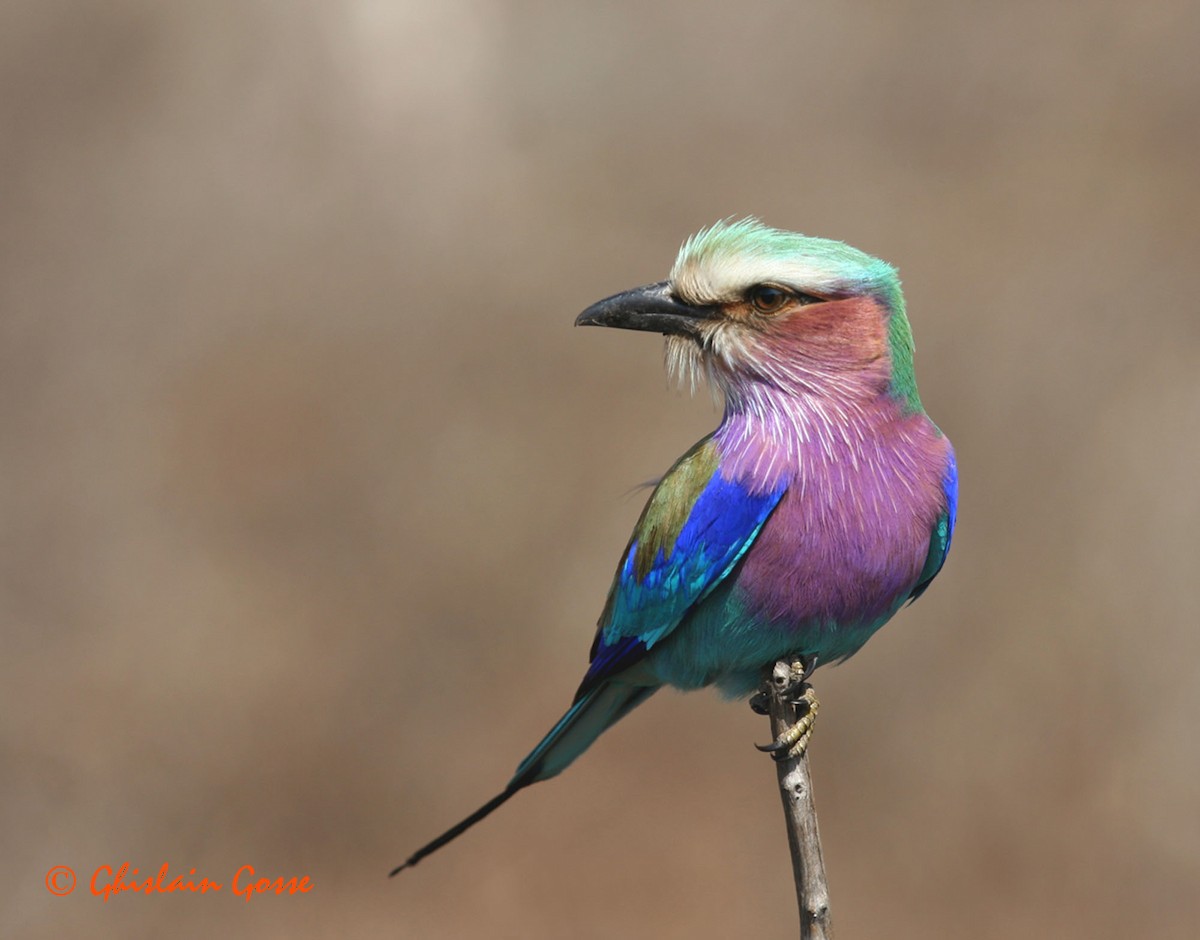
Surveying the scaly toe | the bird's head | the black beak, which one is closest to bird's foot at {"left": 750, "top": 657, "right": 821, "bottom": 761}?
the scaly toe

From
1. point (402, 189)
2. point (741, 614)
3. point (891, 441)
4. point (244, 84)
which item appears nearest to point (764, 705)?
point (741, 614)

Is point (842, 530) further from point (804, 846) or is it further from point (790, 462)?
point (804, 846)

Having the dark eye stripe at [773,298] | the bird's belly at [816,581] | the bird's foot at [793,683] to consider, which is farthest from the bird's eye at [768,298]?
the bird's foot at [793,683]

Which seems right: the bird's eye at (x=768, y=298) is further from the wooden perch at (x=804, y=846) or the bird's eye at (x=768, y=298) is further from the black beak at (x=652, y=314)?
the wooden perch at (x=804, y=846)

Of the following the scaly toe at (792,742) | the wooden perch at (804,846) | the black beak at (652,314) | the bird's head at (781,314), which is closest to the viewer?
the wooden perch at (804,846)

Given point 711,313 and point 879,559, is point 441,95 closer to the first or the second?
point 711,313

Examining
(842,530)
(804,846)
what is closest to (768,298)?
(842,530)

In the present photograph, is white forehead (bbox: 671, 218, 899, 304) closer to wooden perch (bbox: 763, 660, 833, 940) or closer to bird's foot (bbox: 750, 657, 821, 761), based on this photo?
bird's foot (bbox: 750, 657, 821, 761)
